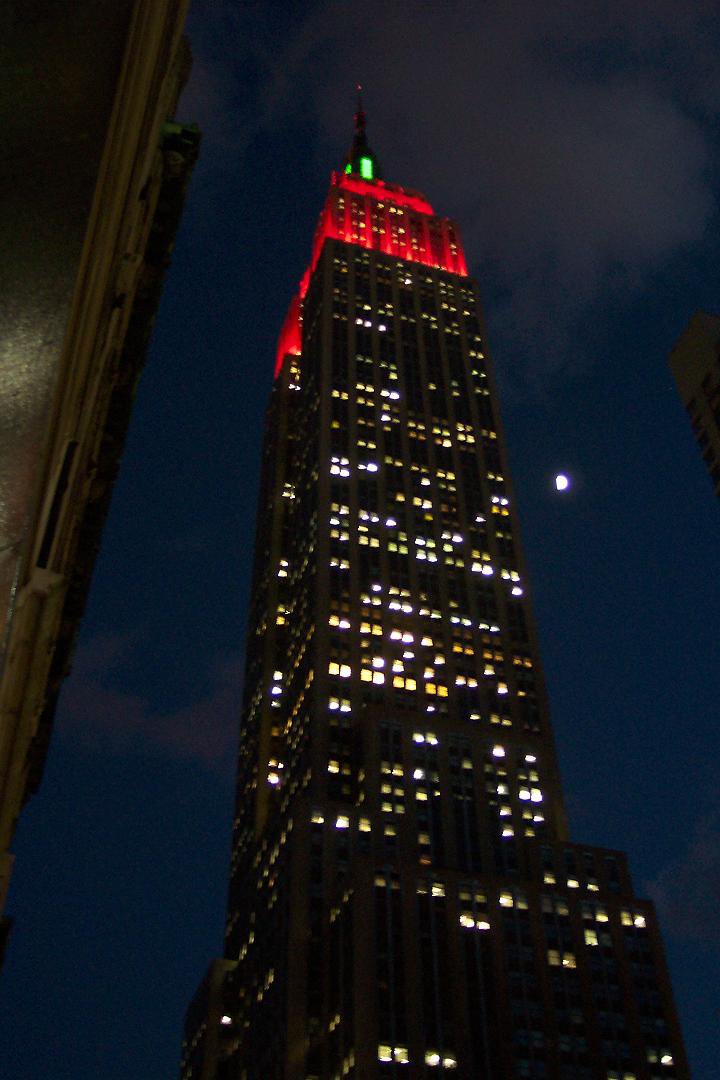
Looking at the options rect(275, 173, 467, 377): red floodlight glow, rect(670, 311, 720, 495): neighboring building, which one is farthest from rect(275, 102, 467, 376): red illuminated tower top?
rect(670, 311, 720, 495): neighboring building

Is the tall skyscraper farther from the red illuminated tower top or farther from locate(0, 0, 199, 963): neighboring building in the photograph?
locate(0, 0, 199, 963): neighboring building

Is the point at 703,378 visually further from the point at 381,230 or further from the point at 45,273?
the point at 381,230

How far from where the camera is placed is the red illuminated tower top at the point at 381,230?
557 feet

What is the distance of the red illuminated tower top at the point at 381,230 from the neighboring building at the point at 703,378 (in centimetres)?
8559

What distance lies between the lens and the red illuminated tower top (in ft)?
557

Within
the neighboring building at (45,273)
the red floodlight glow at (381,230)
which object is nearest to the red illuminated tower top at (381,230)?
the red floodlight glow at (381,230)

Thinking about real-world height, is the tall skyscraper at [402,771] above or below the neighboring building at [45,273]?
above

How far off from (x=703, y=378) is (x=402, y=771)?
166 ft

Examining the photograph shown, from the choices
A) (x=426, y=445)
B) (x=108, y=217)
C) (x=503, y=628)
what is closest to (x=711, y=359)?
(x=503, y=628)

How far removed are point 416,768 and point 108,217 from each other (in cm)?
9680

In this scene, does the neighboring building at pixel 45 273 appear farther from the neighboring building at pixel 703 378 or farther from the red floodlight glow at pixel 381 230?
the red floodlight glow at pixel 381 230

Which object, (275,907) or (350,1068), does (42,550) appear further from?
(275,907)

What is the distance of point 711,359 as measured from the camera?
87938mm

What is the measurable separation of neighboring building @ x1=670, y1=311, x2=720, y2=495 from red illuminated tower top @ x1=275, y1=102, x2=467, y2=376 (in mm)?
85593
